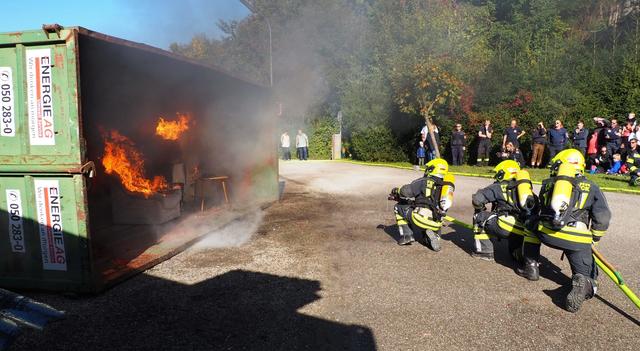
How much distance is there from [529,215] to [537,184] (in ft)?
22.8

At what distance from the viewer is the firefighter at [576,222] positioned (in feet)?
12.4

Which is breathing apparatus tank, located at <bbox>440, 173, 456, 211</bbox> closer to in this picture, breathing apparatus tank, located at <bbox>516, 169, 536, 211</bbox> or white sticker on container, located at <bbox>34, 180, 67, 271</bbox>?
breathing apparatus tank, located at <bbox>516, 169, 536, 211</bbox>

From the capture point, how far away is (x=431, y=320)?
139 inches

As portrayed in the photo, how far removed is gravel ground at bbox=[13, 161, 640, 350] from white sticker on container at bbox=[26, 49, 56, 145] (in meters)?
1.52

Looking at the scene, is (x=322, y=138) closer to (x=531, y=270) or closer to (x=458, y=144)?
(x=458, y=144)

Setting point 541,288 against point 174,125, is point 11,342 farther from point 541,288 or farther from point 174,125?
point 174,125

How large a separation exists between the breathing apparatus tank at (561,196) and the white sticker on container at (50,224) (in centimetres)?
454

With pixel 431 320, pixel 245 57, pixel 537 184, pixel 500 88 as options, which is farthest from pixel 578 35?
pixel 431 320

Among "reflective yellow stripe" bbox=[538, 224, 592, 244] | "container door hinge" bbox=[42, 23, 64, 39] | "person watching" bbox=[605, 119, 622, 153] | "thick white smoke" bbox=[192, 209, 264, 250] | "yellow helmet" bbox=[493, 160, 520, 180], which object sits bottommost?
"thick white smoke" bbox=[192, 209, 264, 250]

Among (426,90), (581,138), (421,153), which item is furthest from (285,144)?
(581,138)

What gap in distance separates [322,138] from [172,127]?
16.9m

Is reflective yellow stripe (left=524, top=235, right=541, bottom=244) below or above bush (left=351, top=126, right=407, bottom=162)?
below

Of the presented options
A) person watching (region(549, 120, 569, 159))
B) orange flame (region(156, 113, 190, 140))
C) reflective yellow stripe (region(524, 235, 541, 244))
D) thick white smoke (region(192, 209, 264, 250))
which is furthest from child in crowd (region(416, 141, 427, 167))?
reflective yellow stripe (region(524, 235, 541, 244))

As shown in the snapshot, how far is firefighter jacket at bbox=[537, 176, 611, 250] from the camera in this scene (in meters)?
3.80
